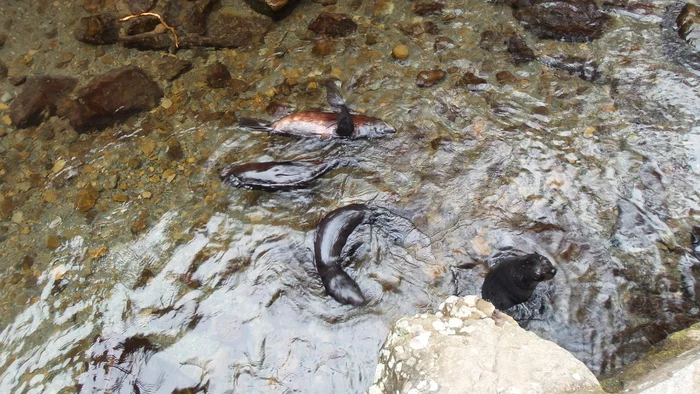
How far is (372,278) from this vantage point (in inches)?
148

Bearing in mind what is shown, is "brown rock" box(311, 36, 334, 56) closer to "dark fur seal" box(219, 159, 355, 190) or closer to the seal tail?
the seal tail

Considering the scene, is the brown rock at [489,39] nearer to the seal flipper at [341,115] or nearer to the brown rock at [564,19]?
the brown rock at [564,19]

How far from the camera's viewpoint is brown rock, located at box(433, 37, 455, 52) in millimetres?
5102

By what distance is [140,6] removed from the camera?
18.7ft

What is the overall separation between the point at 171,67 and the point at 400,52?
2.54 meters

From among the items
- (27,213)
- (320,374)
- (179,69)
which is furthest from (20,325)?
(179,69)

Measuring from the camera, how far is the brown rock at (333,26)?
17.5ft

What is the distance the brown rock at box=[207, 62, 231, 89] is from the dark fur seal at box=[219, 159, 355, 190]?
4.03 feet

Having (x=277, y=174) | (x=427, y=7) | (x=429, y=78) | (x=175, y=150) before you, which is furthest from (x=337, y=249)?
(x=427, y=7)

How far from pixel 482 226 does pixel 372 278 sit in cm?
103

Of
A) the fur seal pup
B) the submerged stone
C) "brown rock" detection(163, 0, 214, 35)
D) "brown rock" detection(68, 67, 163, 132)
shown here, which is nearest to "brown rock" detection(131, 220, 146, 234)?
"brown rock" detection(68, 67, 163, 132)

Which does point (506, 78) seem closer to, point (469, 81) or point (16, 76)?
point (469, 81)

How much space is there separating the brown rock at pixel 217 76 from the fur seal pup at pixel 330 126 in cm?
83

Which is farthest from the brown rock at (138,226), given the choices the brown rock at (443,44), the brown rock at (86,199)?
the brown rock at (443,44)
